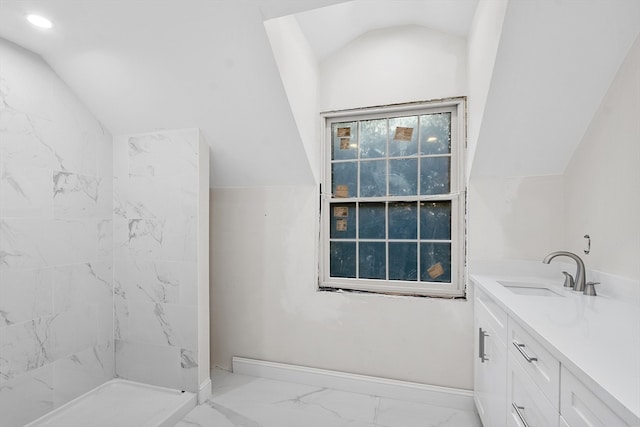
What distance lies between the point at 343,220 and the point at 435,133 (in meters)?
1.00

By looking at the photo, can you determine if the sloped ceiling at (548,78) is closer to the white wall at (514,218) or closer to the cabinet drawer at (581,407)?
the white wall at (514,218)

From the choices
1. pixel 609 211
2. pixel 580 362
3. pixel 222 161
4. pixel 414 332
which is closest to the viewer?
pixel 580 362

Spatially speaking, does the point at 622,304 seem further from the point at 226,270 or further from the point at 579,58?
the point at 226,270

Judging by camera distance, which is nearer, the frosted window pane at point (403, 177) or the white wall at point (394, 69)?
the white wall at point (394, 69)

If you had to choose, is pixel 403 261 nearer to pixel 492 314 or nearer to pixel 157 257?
pixel 492 314

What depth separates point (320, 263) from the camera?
2.55 metres

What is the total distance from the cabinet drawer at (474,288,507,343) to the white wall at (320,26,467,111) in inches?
56.9

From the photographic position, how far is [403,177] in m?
2.45

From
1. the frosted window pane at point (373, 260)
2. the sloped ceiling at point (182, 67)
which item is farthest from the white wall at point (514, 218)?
the sloped ceiling at point (182, 67)

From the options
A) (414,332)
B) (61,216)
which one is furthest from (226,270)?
(414,332)

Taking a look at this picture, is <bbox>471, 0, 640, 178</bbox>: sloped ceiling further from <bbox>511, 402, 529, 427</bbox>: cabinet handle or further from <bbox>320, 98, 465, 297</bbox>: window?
<bbox>511, 402, 529, 427</bbox>: cabinet handle

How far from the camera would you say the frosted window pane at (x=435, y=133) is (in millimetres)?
2355

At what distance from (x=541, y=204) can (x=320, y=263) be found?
5.29ft

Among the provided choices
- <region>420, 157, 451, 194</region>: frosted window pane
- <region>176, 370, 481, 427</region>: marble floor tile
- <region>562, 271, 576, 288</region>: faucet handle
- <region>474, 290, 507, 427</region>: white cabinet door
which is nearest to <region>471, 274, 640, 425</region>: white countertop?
<region>562, 271, 576, 288</region>: faucet handle
